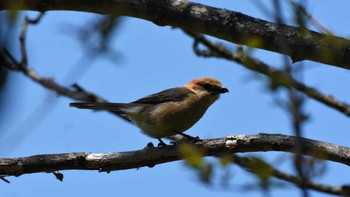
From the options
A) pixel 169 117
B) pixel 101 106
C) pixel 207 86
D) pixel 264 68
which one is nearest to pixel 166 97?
pixel 169 117

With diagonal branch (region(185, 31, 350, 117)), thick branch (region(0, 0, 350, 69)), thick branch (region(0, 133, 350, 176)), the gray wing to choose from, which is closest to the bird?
the gray wing

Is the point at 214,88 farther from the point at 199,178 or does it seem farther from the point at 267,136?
the point at 199,178

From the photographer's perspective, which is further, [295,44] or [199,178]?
[295,44]

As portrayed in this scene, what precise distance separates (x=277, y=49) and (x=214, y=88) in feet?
8.08

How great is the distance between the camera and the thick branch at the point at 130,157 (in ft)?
14.0

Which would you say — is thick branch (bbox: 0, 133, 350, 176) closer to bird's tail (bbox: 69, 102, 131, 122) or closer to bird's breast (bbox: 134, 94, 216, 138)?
bird's breast (bbox: 134, 94, 216, 138)

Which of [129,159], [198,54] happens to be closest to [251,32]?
[129,159]

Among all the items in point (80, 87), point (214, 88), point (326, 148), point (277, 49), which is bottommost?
point (326, 148)

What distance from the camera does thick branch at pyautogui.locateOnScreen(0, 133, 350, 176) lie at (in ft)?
14.0

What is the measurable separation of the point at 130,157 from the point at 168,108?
1.65 meters

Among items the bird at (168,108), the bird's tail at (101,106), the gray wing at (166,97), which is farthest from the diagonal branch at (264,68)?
the bird's tail at (101,106)

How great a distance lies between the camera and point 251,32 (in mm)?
4301

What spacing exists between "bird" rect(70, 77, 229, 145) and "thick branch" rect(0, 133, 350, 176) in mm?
1080

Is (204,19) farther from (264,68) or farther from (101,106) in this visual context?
(264,68)
